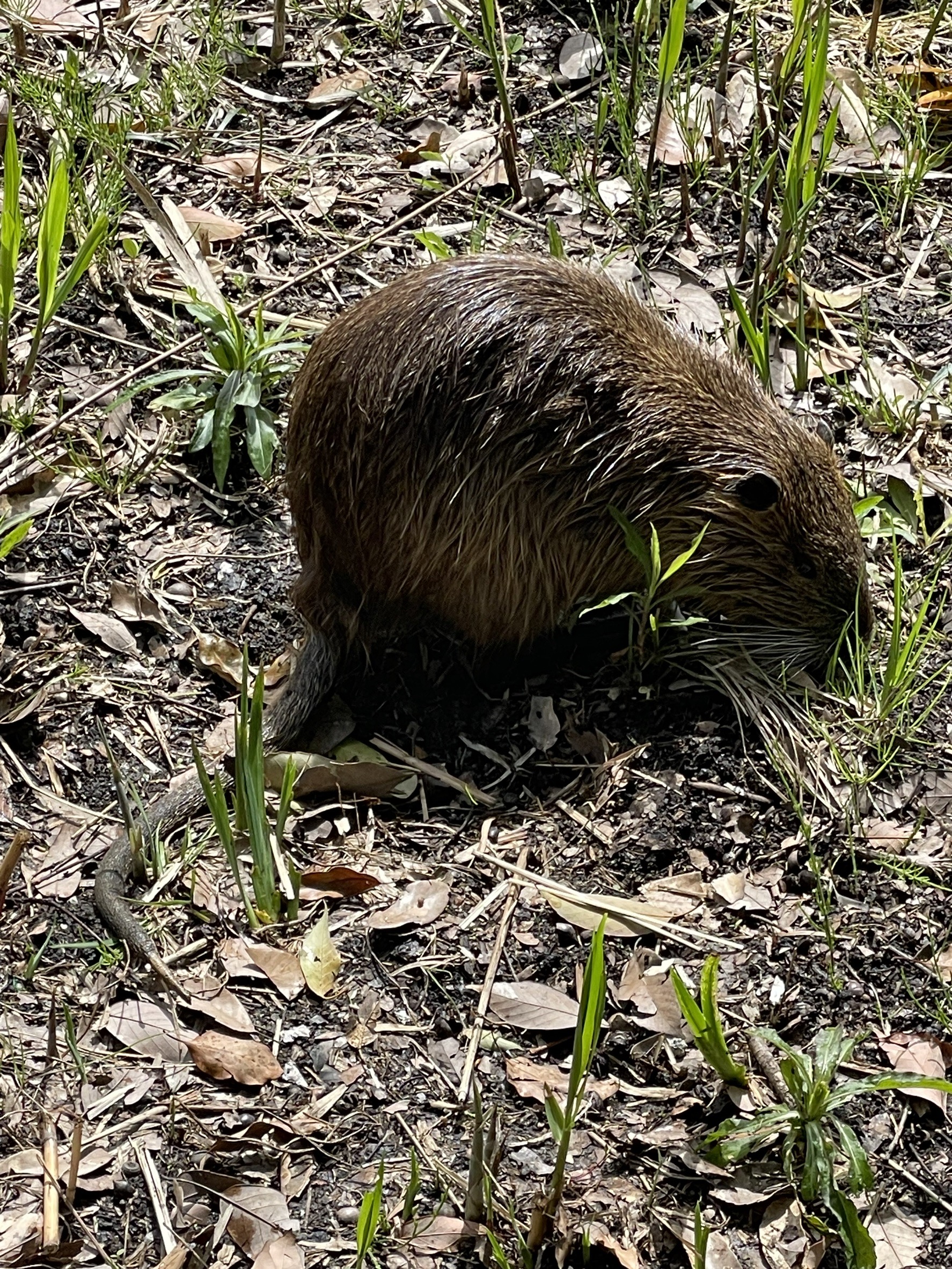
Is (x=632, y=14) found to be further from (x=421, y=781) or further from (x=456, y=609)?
(x=421, y=781)

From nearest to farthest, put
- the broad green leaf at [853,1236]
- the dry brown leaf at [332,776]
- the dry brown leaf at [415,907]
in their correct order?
1. the broad green leaf at [853,1236]
2. the dry brown leaf at [415,907]
3. the dry brown leaf at [332,776]

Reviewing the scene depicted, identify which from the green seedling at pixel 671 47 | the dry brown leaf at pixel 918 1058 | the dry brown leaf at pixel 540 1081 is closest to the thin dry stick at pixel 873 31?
the green seedling at pixel 671 47

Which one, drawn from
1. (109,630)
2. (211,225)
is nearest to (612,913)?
(109,630)

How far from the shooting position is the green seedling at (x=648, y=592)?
3562 millimetres

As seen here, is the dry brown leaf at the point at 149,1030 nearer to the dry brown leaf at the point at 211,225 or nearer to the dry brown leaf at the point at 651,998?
the dry brown leaf at the point at 651,998

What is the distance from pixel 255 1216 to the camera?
2732mm

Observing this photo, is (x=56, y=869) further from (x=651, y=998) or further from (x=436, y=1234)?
(x=651, y=998)

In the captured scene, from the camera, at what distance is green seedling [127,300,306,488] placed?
4059 mm

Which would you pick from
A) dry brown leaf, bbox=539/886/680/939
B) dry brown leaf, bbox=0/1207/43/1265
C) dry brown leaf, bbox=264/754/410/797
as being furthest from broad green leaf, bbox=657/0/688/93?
dry brown leaf, bbox=0/1207/43/1265

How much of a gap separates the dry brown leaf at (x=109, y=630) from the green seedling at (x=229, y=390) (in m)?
0.54

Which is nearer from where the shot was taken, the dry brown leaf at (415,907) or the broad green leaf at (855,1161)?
the broad green leaf at (855,1161)

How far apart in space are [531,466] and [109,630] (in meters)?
1.20

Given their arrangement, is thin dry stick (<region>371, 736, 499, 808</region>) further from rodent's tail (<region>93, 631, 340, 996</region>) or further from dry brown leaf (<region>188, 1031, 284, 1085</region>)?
dry brown leaf (<region>188, 1031, 284, 1085</region>)

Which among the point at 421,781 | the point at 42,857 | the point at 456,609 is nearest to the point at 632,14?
the point at 456,609
